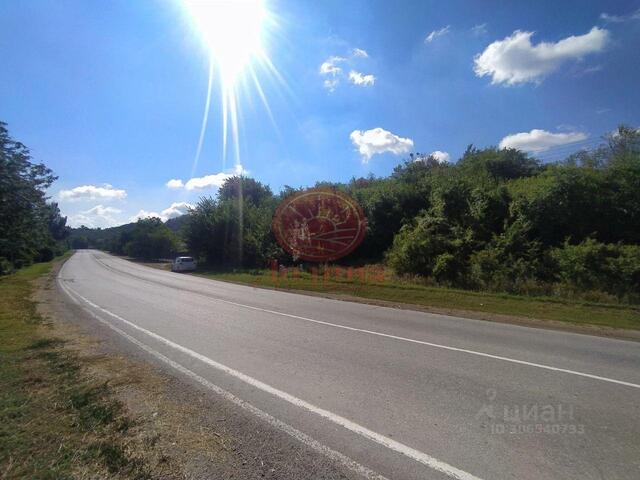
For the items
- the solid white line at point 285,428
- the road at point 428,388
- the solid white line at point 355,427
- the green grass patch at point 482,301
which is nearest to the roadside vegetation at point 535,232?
the green grass patch at point 482,301

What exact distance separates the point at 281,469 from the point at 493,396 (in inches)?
118

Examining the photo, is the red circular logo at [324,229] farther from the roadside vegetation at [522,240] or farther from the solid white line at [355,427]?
the solid white line at [355,427]

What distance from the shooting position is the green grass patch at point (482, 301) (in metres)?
11.1

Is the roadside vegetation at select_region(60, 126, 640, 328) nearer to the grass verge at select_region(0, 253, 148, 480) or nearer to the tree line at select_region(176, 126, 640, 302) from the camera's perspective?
the tree line at select_region(176, 126, 640, 302)

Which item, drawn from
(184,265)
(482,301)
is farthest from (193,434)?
(184,265)

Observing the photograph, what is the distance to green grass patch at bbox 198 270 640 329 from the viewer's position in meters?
11.1

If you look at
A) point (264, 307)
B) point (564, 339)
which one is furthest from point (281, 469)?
point (264, 307)

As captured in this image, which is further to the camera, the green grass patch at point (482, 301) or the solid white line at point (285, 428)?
the green grass patch at point (482, 301)

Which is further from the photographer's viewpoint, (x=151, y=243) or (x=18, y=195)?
(x=151, y=243)

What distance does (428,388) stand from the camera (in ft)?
16.4
